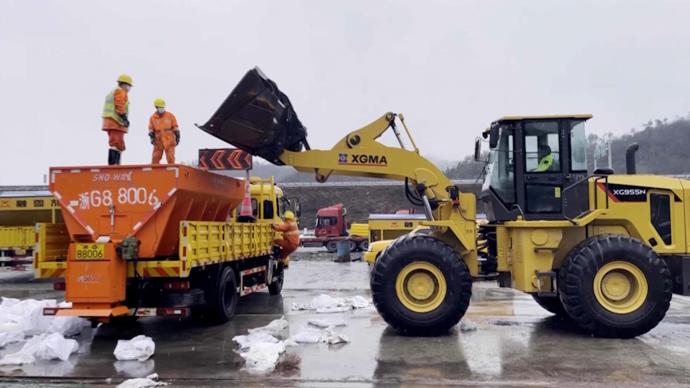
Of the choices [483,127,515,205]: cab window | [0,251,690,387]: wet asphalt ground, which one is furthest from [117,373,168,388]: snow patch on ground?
[483,127,515,205]: cab window

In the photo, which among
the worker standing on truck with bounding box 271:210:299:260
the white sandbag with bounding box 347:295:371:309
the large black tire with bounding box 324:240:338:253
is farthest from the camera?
the large black tire with bounding box 324:240:338:253

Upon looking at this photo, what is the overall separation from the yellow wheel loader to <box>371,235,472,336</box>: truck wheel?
1 cm

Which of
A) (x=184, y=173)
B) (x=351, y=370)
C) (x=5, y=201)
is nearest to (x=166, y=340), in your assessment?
(x=184, y=173)

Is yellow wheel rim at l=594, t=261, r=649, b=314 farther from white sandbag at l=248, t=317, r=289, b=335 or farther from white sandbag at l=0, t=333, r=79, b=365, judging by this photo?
white sandbag at l=0, t=333, r=79, b=365

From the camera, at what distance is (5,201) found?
1789 centimetres

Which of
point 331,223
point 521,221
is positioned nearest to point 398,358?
point 521,221

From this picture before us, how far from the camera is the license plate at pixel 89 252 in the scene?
25.0ft

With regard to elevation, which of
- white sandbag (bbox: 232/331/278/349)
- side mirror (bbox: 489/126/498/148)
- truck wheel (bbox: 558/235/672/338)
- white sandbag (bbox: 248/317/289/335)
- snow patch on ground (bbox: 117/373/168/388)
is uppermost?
side mirror (bbox: 489/126/498/148)

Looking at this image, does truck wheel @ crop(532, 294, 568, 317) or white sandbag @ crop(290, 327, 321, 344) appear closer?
white sandbag @ crop(290, 327, 321, 344)

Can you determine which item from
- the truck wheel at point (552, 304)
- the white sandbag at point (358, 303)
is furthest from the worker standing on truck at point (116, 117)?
the truck wheel at point (552, 304)

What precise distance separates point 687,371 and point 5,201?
1850cm

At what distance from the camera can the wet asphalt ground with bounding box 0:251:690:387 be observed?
6.22 meters

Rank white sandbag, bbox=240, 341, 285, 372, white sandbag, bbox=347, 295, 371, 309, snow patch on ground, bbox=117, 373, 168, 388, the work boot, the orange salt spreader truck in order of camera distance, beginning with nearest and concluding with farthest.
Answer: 1. snow patch on ground, bbox=117, 373, 168, 388
2. white sandbag, bbox=240, 341, 285, 372
3. the orange salt spreader truck
4. the work boot
5. white sandbag, bbox=347, 295, 371, 309

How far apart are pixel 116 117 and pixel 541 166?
272 inches
